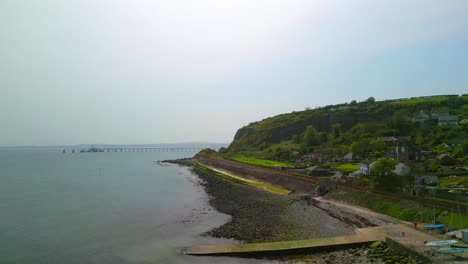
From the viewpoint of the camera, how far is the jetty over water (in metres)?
20.7

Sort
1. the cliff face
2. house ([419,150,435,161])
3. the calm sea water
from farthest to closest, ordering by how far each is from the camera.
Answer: the cliff face, house ([419,150,435,161]), the calm sea water

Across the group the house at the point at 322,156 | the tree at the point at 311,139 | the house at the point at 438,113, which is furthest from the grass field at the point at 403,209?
the house at the point at 438,113

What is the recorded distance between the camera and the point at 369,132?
84188 millimetres

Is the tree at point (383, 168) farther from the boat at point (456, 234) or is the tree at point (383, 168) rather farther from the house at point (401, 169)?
the boat at point (456, 234)

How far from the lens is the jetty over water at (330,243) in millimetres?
20667

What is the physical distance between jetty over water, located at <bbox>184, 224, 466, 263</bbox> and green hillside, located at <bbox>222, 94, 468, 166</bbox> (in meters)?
33.3

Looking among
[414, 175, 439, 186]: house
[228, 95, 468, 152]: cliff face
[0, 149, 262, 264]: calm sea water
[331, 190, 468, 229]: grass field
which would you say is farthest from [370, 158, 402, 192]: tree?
[228, 95, 468, 152]: cliff face

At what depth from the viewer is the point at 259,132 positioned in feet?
447

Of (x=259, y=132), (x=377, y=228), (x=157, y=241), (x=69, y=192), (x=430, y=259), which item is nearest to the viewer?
(x=430, y=259)

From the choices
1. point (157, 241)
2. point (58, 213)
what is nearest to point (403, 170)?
point (157, 241)

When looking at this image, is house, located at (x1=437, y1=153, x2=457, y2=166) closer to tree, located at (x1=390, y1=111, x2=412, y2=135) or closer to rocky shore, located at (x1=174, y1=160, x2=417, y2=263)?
rocky shore, located at (x1=174, y1=160, x2=417, y2=263)

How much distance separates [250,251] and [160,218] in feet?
49.6

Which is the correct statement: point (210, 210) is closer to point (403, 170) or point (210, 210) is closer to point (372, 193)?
point (372, 193)

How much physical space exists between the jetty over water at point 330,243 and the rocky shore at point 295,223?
0.55 m
